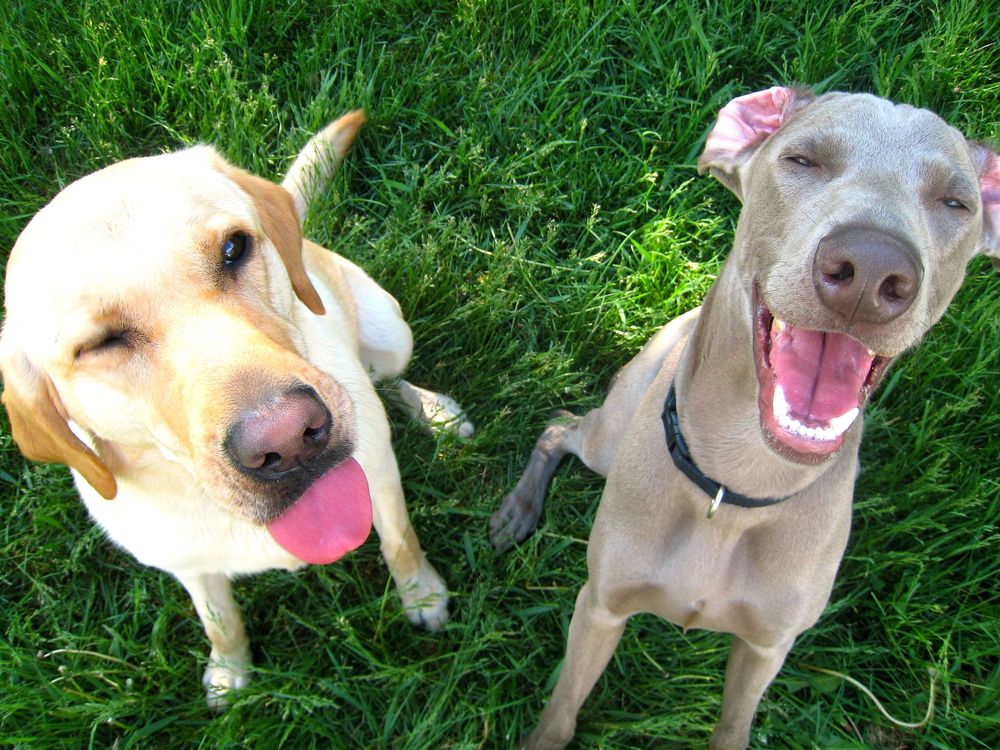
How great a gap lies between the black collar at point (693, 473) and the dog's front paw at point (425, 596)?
1.23m

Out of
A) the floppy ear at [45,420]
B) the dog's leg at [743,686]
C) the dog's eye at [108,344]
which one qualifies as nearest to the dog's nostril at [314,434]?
the dog's eye at [108,344]

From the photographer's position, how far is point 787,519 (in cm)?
232

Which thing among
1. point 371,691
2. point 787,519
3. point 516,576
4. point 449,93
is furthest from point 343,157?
point 787,519

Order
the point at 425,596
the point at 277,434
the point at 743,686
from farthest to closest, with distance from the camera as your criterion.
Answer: the point at 425,596 → the point at 743,686 → the point at 277,434

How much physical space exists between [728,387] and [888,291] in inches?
21.8

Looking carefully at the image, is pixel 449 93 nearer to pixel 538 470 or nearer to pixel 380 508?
pixel 538 470

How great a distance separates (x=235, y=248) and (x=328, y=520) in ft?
2.51

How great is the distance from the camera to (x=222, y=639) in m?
3.04

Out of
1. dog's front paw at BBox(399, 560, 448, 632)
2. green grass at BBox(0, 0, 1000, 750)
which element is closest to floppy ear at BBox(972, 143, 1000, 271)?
green grass at BBox(0, 0, 1000, 750)

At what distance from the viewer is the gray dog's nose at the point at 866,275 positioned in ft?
5.79

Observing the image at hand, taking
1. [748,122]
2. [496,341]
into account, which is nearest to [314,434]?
[748,122]

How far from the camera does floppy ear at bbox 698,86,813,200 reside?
2.44 m

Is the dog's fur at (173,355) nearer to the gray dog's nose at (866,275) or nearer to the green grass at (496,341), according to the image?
the green grass at (496,341)

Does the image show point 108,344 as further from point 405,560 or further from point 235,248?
point 405,560
